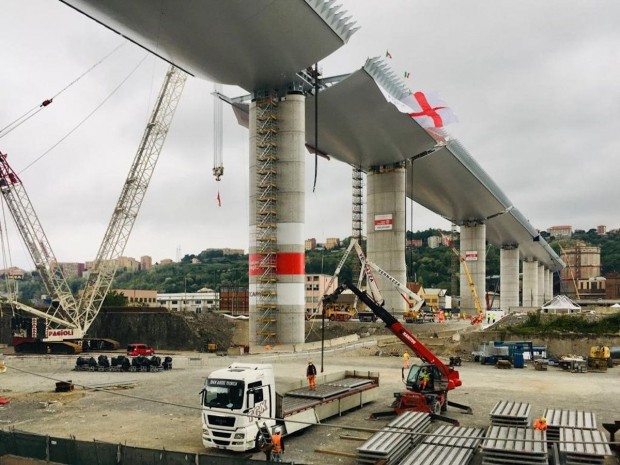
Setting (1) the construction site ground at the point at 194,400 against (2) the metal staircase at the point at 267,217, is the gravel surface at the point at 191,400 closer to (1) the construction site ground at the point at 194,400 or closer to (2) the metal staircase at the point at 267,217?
(1) the construction site ground at the point at 194,400

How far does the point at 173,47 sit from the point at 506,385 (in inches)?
1376

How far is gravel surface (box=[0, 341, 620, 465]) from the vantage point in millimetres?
21750

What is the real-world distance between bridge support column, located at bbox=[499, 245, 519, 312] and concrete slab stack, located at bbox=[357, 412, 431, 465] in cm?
12963

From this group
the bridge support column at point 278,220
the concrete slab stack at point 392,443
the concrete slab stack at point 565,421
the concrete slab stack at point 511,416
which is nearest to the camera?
the concrete slab stack at point 392,443

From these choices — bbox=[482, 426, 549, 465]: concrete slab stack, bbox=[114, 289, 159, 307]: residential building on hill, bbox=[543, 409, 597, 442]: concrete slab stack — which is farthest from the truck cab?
bbox=[114, 289, 159, 307]: residential building on hill

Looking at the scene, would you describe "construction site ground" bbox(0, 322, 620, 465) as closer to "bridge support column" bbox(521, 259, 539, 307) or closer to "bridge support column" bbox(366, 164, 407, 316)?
"bridge support column" bbox(366, 164, 407, 316)

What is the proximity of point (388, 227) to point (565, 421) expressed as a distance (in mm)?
58311

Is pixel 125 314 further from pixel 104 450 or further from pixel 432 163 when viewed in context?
pixel 104 450

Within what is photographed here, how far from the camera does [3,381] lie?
131 ft

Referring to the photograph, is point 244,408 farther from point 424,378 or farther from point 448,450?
point 424,378

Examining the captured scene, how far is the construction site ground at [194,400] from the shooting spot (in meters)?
21.5

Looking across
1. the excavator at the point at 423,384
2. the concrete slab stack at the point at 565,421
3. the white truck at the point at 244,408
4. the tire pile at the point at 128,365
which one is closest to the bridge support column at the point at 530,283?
the tire pile at the point at 128,365

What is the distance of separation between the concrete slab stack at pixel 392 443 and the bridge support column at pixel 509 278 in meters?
130

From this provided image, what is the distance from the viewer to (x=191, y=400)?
100 feet
